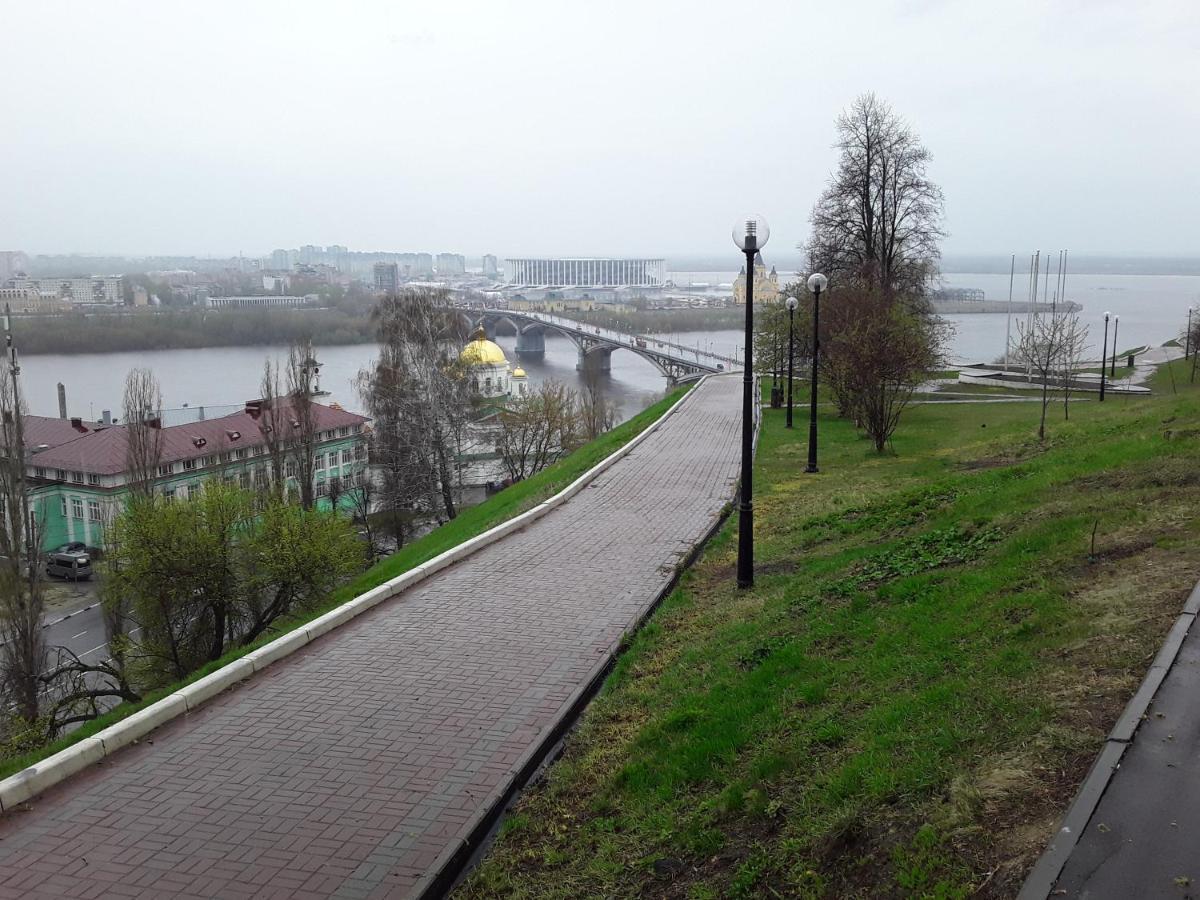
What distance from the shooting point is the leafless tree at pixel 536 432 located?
32938 millimetres

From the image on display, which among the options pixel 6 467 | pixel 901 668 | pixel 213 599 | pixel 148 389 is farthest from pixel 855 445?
pixel 148 389

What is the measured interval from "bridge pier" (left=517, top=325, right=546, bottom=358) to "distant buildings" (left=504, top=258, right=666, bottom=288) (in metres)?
101

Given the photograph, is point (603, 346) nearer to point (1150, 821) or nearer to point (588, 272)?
point (1150, 821)

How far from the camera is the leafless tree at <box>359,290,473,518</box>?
27.0 meters

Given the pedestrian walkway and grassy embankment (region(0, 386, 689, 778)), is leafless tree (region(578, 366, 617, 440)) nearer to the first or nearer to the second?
grassy embankment (region(0, 386, 689, 778))

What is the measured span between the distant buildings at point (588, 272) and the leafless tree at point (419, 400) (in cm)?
16088

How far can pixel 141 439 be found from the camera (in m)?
24.9

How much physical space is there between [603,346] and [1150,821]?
221 ft

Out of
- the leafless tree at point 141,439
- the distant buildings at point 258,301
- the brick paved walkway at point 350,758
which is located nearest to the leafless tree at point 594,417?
the leafless tree at point 141,439

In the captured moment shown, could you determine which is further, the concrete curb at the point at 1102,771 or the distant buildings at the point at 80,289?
the distant buildings at the point at 80,289

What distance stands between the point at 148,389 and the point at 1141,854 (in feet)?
96.5

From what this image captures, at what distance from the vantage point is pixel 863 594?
696 cm

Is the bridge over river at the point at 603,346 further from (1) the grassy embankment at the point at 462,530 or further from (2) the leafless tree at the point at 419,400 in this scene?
(1) the grassy embankment at the point at 462,530

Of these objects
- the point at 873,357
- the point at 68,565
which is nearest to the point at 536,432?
the point at 68,565
